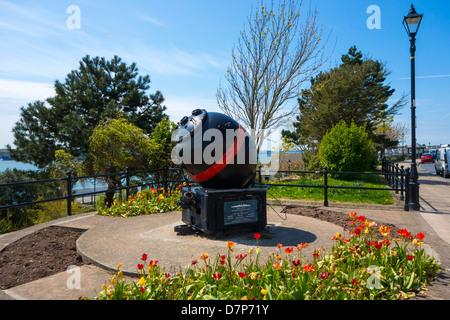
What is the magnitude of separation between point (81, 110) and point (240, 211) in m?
19.7

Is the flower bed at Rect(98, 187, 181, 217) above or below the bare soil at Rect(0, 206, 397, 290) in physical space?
above

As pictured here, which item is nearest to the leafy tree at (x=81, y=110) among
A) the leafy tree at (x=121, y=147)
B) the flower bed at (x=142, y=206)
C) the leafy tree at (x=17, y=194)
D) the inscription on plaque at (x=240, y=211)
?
the leafy tree at (x=17, y=194)

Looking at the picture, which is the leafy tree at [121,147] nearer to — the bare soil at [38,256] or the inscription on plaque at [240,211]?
the bare soil at [38,256]

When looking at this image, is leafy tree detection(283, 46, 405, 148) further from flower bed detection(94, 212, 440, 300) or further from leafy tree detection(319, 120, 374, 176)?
flower bed detection(94, 212, 440, 300)

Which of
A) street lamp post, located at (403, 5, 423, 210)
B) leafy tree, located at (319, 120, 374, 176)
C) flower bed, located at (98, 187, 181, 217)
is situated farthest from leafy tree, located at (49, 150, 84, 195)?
street lamp post, located at (403, 5, 423, 210)

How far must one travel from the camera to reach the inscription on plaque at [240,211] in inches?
227

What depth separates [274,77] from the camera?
16.9 m

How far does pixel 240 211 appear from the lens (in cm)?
588

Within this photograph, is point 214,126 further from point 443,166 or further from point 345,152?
point 443,166

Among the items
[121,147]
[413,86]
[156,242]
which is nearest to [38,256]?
[156,242]

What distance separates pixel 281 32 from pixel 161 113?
11.1 m

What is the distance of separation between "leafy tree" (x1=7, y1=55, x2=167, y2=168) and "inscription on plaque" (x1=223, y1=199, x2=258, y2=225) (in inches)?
631

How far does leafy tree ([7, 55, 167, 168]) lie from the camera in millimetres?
20141
